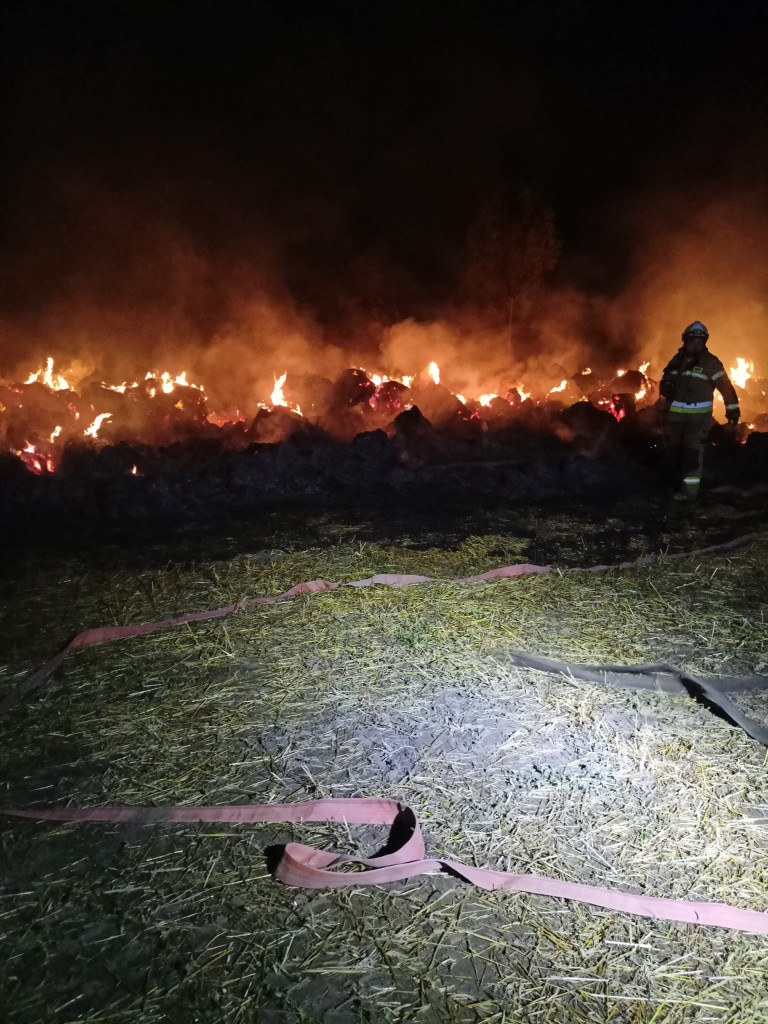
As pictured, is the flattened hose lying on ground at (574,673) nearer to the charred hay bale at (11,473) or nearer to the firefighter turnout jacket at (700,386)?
the charred hay bale at (11,473)

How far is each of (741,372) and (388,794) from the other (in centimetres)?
1856

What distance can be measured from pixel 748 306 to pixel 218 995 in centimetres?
2238

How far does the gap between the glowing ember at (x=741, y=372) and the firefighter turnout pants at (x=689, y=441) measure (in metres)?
9.15

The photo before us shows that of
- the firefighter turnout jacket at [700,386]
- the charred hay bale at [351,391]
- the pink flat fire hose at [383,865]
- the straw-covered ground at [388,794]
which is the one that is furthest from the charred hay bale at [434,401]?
the pink flat fire hose at [383,865]

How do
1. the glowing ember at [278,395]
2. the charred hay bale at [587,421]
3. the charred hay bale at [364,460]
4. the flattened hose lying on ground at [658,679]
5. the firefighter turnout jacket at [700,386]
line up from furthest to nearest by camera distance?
the glowing ember at [278,395], the charred hay bale at [587,421], the charred hay bale at [364,460], the firefighter turnout jacket at [700,386], the flattened hose lying on ground at [658,679]

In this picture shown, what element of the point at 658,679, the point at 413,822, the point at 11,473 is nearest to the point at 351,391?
the point at 11,473

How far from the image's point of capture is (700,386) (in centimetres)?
938

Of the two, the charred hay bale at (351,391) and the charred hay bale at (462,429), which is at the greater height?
the charred hay bale at (351,391)

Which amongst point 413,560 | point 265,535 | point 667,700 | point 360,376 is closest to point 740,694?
point 667,700

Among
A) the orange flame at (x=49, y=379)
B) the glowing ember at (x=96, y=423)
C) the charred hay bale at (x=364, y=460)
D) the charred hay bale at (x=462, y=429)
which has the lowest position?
the charred hay bale at (x=364, y=460)

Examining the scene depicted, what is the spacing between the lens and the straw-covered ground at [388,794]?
7.47ft

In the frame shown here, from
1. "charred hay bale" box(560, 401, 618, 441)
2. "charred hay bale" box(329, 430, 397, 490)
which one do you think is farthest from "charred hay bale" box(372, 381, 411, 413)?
"charred hay bale" box(560, 401, 618, 441)

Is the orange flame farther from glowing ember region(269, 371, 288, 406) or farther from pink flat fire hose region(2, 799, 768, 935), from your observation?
pink flat fire hose region(2, 799, 768, 935)

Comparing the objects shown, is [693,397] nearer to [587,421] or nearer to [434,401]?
[587,421]
